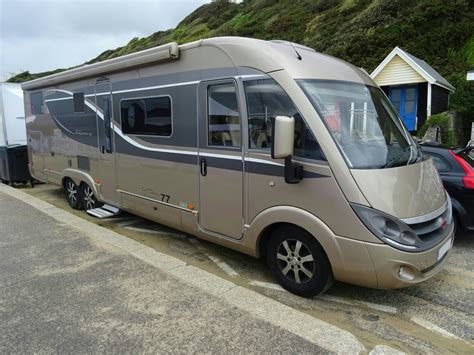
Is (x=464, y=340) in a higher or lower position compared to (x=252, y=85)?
lower

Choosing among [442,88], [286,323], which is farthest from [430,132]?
[286,323]

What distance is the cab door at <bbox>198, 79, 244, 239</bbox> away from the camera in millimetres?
4094

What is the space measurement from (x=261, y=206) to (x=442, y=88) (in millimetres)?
15971

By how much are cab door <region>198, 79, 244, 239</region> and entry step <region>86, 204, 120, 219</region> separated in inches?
96.2

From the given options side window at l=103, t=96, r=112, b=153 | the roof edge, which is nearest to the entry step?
side window at l=103, t=96, r=112, b=153

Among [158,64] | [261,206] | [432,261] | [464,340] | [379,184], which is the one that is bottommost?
[464,340]

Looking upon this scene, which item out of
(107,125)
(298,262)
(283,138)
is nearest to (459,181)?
(298,262)

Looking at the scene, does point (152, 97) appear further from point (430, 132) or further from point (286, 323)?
point (430, 132)

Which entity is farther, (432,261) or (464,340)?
(432,261)

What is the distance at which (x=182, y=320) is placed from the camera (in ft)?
10.8

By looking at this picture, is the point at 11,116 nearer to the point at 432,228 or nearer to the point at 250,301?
the point at 250,301

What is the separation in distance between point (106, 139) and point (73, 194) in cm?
198

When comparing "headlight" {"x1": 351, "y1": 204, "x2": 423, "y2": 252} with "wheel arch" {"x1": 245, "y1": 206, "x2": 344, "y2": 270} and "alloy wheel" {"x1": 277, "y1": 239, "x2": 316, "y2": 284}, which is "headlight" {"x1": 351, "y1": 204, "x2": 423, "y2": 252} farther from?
"alloy wheel" {"x1": 277, "y1": 239, "x2": 316, "y2": 284}

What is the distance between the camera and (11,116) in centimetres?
1080
